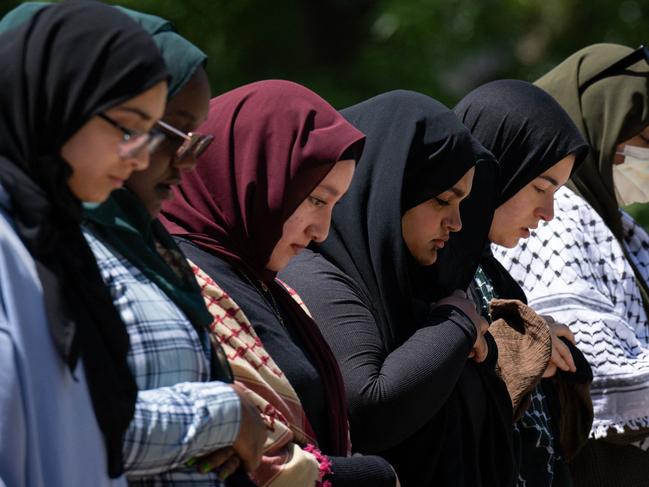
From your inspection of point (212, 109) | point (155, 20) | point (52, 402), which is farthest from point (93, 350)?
point (212, 109)

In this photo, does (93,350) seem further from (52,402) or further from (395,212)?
(395,212)

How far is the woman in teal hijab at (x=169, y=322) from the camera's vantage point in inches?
80.5

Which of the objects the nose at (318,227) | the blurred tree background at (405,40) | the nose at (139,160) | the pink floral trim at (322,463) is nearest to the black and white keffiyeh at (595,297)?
the nose at (318,227)

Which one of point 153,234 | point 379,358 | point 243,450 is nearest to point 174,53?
point 153,234

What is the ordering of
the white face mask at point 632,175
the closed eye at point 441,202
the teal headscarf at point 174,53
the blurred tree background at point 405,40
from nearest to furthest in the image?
the teal headscarf at point 174,53, the closed eye at point 441,202, the white face mask at point 632,175, the blurred tree background at point 405,40

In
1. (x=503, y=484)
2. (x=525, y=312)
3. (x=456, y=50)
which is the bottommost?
(x=456, y=50)

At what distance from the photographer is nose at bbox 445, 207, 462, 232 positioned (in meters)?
3.22

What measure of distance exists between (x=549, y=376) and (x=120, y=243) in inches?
64.4

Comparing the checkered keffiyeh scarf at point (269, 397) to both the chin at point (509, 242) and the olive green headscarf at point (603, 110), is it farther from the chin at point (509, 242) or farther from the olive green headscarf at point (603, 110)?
the olive green headscarf at point (603, 110)

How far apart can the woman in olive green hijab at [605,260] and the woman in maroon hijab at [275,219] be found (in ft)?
3.87

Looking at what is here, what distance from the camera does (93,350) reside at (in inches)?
77.0

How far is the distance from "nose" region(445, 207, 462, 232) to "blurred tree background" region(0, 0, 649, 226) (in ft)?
16.9

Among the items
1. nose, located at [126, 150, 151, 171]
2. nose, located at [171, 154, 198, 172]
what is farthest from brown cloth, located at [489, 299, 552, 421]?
nose, located at [126, 150, 151, 171]

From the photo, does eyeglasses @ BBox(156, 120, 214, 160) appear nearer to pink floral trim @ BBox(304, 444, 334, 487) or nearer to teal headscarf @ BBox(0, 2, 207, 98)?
teal headscarf @ BBox(0, 2, 207, 98)
